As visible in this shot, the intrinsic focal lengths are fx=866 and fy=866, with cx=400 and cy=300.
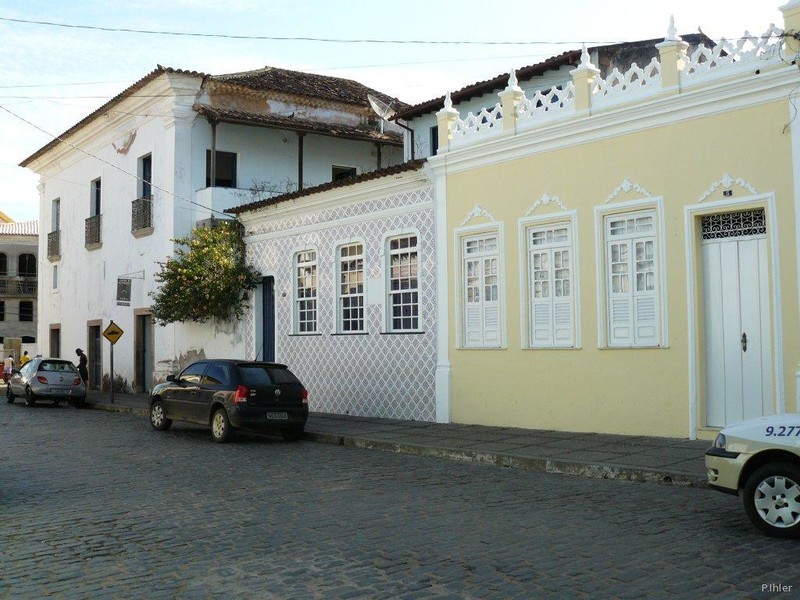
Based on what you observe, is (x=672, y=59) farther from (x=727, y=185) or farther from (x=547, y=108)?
(x=547, y=108)

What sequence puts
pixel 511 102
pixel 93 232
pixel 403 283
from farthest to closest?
pixel 93 232, pixel 403 283, pixel 511 102

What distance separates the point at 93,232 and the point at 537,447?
22693 mm

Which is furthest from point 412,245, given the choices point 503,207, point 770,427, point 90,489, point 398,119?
point 770,427

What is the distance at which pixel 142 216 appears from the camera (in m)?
26.7

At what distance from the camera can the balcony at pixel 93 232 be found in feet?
100

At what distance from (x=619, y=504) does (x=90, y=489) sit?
601cm

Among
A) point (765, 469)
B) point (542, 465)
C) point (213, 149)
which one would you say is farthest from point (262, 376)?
point (213, 149)

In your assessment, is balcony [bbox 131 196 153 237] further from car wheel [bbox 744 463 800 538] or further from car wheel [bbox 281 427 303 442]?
car wheel [bbox 744 463 800 538]

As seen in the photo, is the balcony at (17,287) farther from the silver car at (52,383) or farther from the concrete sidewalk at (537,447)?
the concrete sidewalk at (537,447)

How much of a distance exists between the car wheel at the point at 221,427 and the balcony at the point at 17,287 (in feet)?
158

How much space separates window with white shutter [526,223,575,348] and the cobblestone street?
3.68 meters

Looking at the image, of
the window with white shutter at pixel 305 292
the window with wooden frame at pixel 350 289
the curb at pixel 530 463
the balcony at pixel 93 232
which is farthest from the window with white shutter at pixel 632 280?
the balcony at pixel 93 232

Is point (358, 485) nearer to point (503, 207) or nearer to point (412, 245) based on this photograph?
point (503, 207)

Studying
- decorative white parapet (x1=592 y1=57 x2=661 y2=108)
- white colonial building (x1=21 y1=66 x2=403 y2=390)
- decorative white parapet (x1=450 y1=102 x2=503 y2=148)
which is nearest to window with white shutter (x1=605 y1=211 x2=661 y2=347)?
decorative white parapet (x1=592 y1=57 x2=661 y2=108)
